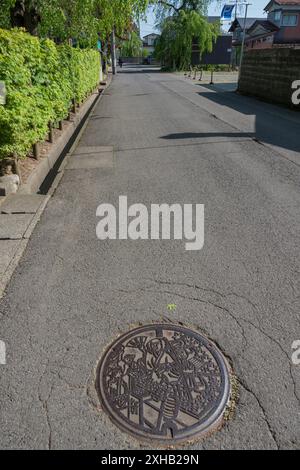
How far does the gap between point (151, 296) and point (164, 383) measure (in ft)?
3.03

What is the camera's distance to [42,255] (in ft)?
12.1

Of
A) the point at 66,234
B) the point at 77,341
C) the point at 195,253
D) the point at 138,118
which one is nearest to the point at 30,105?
the point at 66,234

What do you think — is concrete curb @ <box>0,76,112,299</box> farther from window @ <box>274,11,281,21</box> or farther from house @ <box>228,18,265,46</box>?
house @ <box>228,18,265,46</box>

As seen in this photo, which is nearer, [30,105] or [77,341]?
[77,341]

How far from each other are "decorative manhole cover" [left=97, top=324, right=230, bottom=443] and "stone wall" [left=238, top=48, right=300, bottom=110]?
12.9 metres

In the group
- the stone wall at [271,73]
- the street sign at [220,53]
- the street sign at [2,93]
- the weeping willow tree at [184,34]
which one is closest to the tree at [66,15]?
the stone wall at [271,73]

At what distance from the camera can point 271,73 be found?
15.1m

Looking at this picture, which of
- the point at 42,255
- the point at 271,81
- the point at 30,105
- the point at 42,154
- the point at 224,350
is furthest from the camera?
the point at 271,81

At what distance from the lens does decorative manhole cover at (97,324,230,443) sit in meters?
2.01

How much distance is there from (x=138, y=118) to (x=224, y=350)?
35.0 feet

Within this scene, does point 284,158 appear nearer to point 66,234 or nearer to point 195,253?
point 195,253

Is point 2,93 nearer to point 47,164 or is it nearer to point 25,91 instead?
point 25,91

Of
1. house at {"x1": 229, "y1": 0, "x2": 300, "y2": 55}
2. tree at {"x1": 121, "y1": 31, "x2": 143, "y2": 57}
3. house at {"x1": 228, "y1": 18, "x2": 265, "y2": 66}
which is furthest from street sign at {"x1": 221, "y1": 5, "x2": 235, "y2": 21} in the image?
house at {"x1": 228, "y1": 18, "x2": 265, "y2": 66}

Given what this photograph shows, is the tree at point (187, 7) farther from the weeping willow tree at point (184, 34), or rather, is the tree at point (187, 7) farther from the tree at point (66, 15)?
the tree at point (66, 15)
